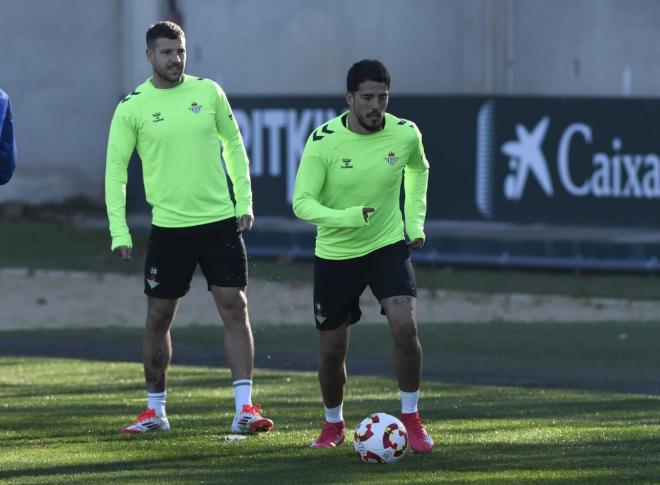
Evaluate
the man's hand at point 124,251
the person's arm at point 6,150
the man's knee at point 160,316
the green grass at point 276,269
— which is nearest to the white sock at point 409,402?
the man's knee at point 160,316

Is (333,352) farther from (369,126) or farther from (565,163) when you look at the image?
(565,163)

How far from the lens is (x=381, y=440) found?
765 centimetres

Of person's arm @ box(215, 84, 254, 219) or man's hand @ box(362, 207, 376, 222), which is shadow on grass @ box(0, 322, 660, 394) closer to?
person's arm @ box(215, 84, 254, 219)

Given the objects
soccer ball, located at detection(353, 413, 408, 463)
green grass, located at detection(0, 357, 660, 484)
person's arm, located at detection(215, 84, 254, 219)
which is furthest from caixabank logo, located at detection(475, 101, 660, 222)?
soccer ball, located at detection(353, 413, 408, 463)

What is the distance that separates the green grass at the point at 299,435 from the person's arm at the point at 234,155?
132 centimetres

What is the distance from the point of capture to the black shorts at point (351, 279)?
8062 millimetres

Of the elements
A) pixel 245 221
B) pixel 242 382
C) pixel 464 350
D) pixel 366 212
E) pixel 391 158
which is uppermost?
pixel 391 158

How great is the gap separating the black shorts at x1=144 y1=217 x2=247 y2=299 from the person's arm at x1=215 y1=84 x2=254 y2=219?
135mm

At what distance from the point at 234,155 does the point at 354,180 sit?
1.11m

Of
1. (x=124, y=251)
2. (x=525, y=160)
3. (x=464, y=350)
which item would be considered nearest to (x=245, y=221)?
(x=124, y=251)

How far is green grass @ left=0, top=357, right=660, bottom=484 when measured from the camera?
24.6 feet

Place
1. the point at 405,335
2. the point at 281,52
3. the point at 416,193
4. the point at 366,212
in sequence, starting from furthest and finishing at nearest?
1. the point at 281,52
2. the point at 416,193
3. the point at 405,335
4. the point at 366,212

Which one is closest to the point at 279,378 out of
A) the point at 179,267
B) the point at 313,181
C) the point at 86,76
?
the point at 179,267

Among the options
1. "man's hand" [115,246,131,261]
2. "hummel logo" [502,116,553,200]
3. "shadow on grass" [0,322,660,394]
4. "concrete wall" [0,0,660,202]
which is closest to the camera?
"man's hand" [115,246,131,261]
